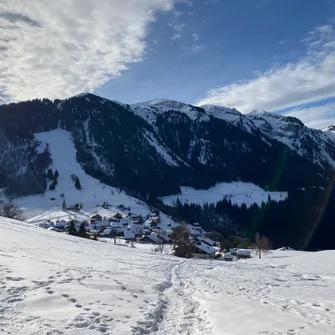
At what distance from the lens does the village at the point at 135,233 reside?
74188 millimetres

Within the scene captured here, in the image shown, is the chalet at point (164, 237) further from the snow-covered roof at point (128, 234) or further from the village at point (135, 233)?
the snow-covered roof at point (128, 234)

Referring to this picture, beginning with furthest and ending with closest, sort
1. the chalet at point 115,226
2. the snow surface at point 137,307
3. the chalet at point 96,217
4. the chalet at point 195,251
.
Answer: the chalet at point 96,217 < the chalet at point 115,226 < the chalet at point 195,251 < the snow surface at point 137,307

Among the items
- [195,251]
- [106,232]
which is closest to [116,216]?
[106,232]

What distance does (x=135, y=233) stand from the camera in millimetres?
111250

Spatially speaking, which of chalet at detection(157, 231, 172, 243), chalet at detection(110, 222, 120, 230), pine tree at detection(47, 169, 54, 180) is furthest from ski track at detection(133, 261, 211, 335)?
pine tree at detection(47, 169, 54, 180)

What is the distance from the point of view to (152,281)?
61.5 ft

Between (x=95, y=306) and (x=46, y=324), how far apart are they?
238 cm

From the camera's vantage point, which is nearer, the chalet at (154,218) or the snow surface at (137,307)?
the snow surface at (137,307)

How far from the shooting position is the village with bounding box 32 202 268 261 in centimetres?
7419

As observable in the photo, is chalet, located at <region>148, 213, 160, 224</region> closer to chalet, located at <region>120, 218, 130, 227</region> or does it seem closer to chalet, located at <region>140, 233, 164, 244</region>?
chalet, located at <region>120, 218, 130, 227</region>

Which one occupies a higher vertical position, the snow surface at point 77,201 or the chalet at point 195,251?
the snow surface at point 77,201

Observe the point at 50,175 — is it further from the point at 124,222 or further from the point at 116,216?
the point at 124,222

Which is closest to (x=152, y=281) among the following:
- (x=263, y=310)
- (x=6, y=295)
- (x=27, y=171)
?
(x=263, y=310)

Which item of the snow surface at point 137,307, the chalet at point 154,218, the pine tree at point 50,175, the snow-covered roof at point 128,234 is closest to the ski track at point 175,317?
the snow surface at point 137,307
